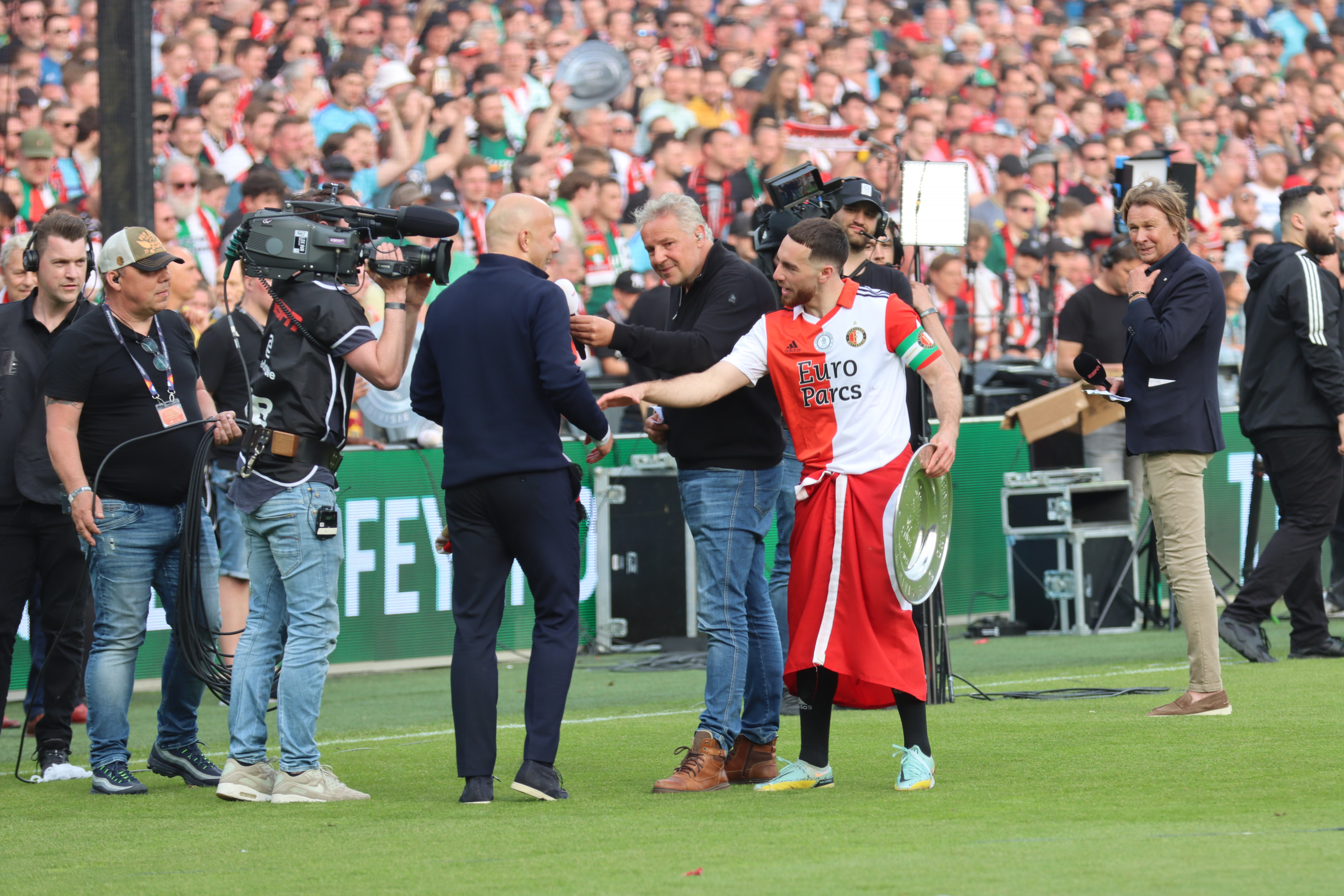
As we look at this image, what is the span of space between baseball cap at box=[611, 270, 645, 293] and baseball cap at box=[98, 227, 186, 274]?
631 cm

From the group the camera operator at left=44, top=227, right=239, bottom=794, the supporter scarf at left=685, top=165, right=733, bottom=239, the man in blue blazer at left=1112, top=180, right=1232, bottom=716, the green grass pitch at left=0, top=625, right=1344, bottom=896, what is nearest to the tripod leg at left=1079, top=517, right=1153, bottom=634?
the green grass pitch at left=0, top=625, right=1344, bottom=896

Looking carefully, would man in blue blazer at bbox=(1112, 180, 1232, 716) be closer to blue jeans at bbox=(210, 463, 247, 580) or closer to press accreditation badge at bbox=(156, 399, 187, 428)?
press accreditation badge at bbox=(156, 399, 187, 428)

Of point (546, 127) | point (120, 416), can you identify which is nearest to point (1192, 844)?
point (120, 416)

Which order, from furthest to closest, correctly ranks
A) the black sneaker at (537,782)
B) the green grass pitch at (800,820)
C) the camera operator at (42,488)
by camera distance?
the camera operator at (42,488)
the black sneaker at (537,782)
the green grass pitch at (800,820)

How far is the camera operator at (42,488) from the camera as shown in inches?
271

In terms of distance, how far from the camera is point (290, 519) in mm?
5918

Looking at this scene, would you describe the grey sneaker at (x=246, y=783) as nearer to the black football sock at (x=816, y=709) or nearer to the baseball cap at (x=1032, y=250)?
the black football sock at (x=816, y=709)

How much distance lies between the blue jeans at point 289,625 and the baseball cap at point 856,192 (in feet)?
8.58

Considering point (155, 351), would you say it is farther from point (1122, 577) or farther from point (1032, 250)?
point (1032, 250)

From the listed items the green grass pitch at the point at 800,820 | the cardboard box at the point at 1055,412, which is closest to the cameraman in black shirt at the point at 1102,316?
the cardboard box at the point at 1055,412

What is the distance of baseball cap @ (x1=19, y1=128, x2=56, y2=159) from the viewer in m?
12.2

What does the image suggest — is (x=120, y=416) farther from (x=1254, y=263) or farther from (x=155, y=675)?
(x=1254, y=263)

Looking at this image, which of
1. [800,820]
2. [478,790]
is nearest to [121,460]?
[478,790]

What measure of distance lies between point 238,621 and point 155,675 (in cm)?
142
